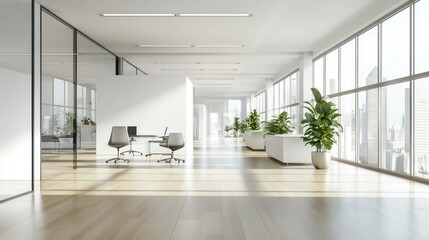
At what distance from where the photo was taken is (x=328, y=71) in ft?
40.3

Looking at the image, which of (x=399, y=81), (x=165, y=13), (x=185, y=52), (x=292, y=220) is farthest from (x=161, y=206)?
(x=185, y=52)

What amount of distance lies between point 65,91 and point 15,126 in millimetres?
2248

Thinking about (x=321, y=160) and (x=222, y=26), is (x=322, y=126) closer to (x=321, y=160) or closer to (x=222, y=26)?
(x=321, y=160)

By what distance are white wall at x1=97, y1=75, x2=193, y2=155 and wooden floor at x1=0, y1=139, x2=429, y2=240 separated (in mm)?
5081

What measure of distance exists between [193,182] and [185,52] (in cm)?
633

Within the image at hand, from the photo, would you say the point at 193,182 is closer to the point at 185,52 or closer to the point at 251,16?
the point at 251,16

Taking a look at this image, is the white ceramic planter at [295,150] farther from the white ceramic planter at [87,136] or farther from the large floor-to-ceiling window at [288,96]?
the white ceramic planter at [87,136]

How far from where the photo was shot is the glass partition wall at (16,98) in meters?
5.56

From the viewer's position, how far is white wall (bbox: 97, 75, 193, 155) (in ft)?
42.4

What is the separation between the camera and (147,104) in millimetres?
13000

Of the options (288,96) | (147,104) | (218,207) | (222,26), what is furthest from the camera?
(288,96)

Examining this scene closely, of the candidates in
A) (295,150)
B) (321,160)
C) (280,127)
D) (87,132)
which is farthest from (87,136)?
(321,160)

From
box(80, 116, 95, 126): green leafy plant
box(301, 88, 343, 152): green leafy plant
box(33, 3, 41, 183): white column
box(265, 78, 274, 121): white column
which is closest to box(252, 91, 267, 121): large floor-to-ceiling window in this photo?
box(265, 78, 274, 121): white column

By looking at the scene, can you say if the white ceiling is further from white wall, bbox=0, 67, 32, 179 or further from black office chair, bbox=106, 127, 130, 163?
black office chair, bbox=106, 127, 130, 163
